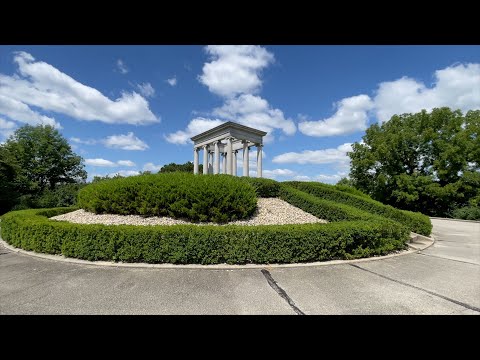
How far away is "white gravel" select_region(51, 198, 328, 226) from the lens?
8.25m

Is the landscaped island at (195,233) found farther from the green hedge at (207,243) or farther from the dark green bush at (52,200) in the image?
the dark green bush at (52,200)

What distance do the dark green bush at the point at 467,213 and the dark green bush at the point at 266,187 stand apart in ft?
63.6

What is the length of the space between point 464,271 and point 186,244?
6.88 meters

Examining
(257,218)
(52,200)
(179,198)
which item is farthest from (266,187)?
(52,200)

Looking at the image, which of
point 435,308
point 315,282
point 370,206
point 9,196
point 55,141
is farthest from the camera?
point 55,141

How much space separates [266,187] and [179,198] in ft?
18.9

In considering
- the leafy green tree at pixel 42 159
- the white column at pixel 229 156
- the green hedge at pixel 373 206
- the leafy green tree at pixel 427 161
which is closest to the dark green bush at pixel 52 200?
the leafy green tree at pixel 42 159

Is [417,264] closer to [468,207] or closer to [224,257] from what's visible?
[224,257]

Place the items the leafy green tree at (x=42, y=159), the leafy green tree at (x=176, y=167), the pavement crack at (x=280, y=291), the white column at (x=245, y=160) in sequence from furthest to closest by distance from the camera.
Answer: the leafy green tree at (x=176, y=167) < the leafy green tree at (x=42, y=159) < the white column at (x=245, y=160) < the pavement crack at (x=280, y=291)

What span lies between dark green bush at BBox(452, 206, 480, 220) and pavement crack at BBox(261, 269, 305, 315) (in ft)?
79.9

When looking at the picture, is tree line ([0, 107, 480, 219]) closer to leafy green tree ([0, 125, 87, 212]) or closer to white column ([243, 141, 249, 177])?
leafy green tree ([0, 125, 87, 212])

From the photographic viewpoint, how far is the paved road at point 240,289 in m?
3.61
